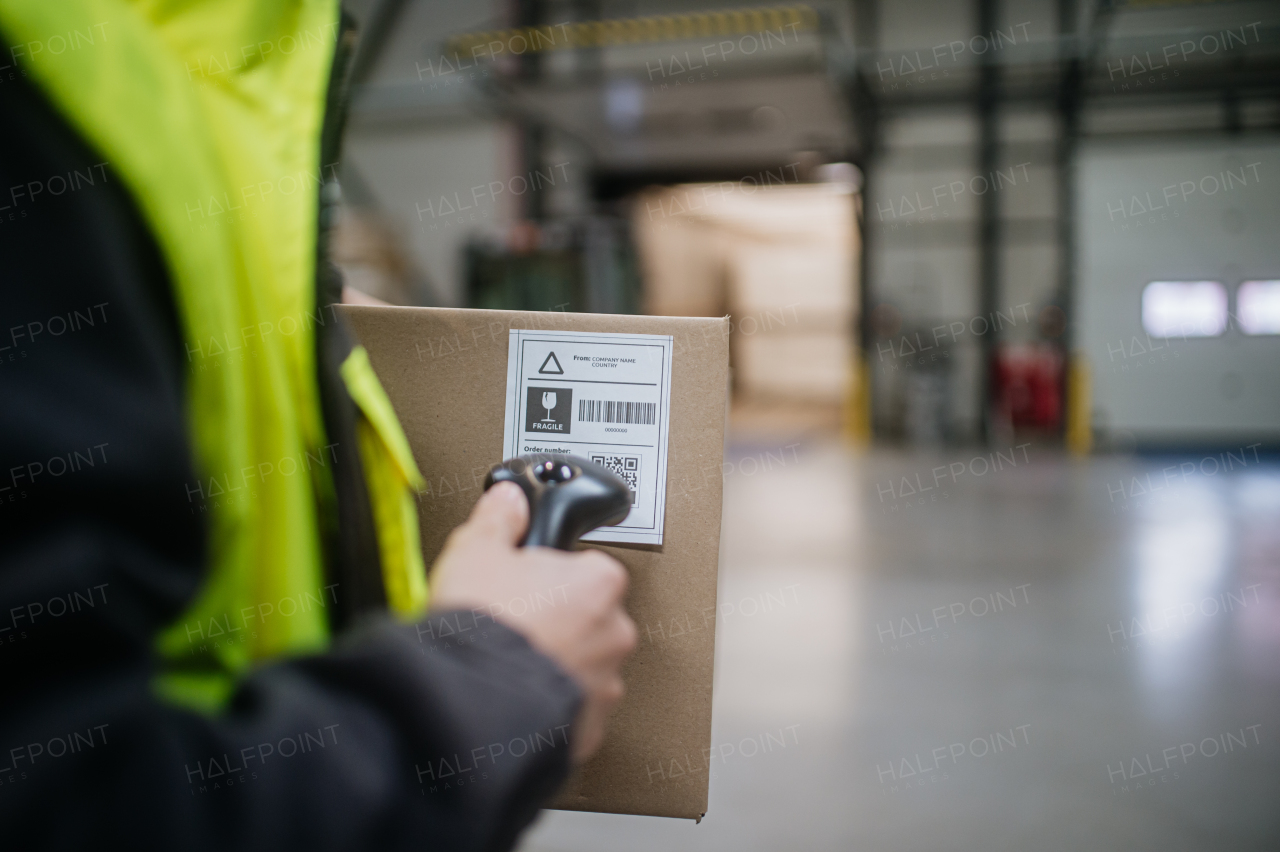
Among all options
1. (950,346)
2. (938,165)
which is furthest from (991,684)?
(938,165)

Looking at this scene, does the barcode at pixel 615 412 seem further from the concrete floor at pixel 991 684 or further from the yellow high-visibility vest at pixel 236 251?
the concrete floor at pixel 991 684

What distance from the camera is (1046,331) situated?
9.80 metres

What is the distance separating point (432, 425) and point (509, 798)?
47cm

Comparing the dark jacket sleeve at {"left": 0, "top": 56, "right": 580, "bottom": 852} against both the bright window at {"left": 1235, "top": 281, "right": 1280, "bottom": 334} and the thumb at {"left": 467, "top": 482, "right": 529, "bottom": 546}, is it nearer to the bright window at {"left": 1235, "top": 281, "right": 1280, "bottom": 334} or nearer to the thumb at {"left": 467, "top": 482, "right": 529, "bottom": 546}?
the thumb at {"left": 467, "top": 482, "right": 529, "bottom": 546}

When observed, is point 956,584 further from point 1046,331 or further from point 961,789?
point 1046,331

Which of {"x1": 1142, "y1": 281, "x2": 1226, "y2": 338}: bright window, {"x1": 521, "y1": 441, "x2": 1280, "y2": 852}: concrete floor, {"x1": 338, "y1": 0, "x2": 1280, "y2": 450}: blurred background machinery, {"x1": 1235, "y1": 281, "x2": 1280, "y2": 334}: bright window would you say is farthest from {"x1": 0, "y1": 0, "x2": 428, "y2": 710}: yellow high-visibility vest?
{"x1": 1235, "y1": 281, "x2": 1280, "y2": 334}: bright window

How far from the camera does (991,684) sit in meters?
3.16

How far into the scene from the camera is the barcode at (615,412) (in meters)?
0.86

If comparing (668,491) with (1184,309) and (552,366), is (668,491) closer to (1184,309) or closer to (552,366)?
(552,366)

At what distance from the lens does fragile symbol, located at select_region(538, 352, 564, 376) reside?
2.88 ft

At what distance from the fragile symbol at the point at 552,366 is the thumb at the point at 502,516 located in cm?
20

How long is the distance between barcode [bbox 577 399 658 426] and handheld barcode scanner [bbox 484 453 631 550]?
0.11 metres

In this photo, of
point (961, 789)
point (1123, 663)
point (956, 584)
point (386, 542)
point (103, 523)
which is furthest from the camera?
point (956, 584)

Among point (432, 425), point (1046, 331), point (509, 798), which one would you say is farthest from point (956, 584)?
point (1046, 331)
